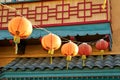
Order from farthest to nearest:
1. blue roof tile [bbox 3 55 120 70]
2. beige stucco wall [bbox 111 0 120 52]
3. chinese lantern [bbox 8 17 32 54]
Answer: beige stucco wall [bbox 111 0 120 52] → blue roof tile [bbox 3 55 120 70] → chinese lantern [bbox 8 17 32 54]

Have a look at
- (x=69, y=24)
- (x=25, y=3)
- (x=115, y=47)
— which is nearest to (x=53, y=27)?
(x=69, y=24)

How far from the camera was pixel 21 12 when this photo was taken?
596 inches

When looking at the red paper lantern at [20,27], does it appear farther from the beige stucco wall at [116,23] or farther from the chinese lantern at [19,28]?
the beige stucco wall at [116,23]

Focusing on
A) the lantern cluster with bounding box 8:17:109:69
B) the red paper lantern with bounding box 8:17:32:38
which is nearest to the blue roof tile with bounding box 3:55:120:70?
the lantern cluster with bounding box 8:17:109:69

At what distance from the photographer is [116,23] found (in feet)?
50.1

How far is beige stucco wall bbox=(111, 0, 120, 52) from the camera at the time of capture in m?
14.9

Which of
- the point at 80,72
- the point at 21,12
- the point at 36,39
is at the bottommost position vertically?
the point at 80,72

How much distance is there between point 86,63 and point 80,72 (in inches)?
22.6

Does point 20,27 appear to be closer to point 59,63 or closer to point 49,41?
point 49,41

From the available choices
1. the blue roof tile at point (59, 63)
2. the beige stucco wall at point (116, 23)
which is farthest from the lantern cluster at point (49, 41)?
the beige stucco wall at point (116, 23)

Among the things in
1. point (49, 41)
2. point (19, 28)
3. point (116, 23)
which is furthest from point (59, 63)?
point (19, 28)

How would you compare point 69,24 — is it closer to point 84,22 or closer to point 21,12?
point 84,22

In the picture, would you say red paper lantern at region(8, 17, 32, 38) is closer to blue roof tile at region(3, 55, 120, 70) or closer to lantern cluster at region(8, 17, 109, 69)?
lantern cluster at region(8, 17, 109, 69)

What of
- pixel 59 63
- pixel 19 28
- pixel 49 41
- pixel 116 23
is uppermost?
pixel 116 23
